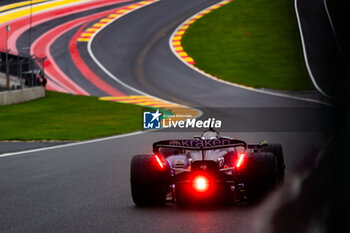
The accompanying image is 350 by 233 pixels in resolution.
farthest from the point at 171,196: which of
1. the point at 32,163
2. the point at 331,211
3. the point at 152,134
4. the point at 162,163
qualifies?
the point at 152,134

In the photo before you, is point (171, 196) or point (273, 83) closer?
point (171, 196)

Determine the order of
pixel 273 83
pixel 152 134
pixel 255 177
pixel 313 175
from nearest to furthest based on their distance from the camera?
pixel 313 175, pixel 255 177, pixel 152 134, pixel 273 83

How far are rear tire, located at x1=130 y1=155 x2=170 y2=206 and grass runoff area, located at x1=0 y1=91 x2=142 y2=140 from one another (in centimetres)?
1054

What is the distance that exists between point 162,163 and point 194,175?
15.3 inches

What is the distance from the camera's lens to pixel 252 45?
43750mm

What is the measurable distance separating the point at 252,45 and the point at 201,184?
37.8 meters

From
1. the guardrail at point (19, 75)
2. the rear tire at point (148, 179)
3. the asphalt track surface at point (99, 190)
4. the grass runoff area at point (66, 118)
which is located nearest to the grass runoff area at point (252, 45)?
the asphalt track surface at point (99, 190)

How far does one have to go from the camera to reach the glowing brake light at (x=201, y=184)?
262 inches

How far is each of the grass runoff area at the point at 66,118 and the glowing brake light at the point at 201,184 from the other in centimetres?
1087

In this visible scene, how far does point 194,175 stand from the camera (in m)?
6.66

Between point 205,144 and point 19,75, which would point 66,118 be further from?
point 205,144

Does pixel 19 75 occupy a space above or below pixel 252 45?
below

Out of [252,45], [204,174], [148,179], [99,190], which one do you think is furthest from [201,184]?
[252,45]

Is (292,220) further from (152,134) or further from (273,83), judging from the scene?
(273,83)
